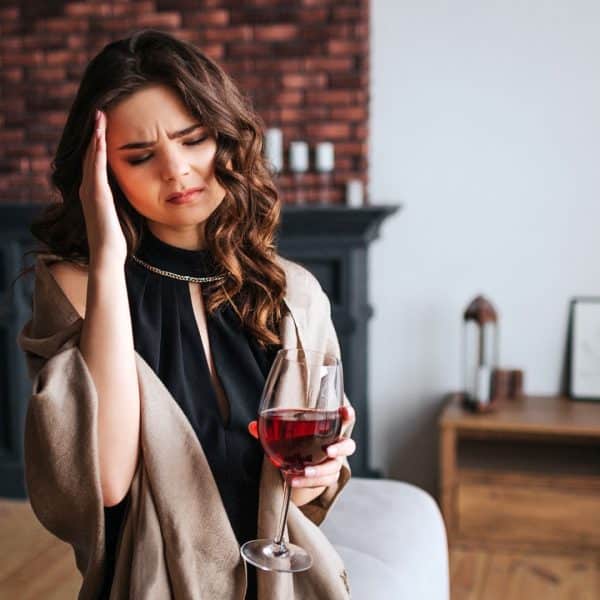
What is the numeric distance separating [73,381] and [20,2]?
9.42ft

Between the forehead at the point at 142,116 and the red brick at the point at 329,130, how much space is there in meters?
2.17

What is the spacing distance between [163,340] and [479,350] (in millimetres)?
2064

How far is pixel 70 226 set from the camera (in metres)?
1.23

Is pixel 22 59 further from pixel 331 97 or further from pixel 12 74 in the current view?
pixel 331 97

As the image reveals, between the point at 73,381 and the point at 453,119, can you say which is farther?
the point at 453,119

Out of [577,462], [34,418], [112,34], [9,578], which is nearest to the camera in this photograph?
[34,418]

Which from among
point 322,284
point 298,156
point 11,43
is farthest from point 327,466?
point 11,43

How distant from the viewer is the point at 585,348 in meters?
3.15

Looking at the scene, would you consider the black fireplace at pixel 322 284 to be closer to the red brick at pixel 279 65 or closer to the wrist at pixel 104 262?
the red brick at pixel 279 65

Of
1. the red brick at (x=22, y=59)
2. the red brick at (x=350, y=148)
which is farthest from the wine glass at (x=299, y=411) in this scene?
the red brick at (x=22, y=59)

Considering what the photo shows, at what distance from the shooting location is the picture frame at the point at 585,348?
3143mm

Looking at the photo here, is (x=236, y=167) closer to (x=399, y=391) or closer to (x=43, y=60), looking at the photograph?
(x=399, y=391)

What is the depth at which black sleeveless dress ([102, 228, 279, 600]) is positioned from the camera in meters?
1.16

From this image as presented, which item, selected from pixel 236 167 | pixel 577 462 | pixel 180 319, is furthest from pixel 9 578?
pixel 577 462
